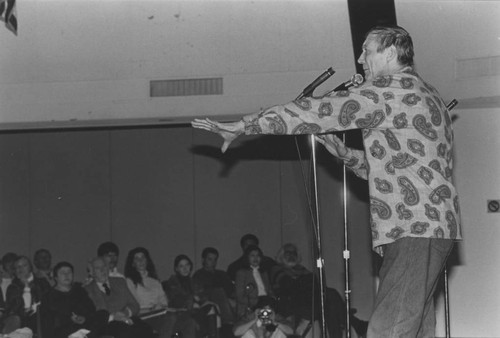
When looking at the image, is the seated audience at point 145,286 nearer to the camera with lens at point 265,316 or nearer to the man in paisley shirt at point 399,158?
the camera with lens at point 265,316

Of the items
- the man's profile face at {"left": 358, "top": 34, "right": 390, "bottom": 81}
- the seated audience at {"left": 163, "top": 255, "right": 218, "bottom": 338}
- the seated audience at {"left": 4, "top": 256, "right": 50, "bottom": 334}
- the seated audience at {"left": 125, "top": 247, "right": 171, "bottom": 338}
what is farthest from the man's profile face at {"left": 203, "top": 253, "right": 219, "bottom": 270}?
the man's profile face at {"left": 358, "top": 34, "right": 390, "bottom": 81}

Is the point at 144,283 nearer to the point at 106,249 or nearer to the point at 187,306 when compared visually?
the point at 187,306

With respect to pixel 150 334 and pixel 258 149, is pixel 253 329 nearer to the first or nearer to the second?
pixel 150 334

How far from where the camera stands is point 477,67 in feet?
20.2

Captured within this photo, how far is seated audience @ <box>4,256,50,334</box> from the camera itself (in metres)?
5.88

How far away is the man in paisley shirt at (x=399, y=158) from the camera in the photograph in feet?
7.69

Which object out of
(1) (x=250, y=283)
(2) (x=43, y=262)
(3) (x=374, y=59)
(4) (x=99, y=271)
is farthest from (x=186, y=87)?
(3) (x=374, y=59)

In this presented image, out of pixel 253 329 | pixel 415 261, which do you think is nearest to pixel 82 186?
pixel 253 329

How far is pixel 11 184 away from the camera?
8977 mm

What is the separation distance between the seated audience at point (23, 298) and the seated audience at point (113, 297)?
411mm

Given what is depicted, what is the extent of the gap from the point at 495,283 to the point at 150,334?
3039 mm

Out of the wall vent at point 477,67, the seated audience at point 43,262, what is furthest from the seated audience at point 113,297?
the wall vent at point 477,67

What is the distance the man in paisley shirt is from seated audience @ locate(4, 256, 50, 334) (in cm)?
397

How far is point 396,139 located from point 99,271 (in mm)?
4746
